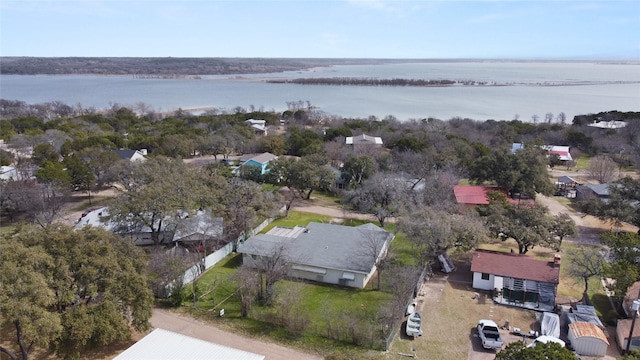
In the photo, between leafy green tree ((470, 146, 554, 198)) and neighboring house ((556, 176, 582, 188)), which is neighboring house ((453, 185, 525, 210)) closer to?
leafy green tree ((470, 146, 554, 198))

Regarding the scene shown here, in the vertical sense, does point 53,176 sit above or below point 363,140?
above

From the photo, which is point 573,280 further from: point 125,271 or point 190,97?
point 190,97

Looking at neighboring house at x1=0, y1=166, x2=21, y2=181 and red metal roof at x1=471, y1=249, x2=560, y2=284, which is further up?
neighboring house at x1=0, y1=166, x2=21, y2=181

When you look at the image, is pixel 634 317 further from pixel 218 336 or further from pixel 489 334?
pixel 218 336

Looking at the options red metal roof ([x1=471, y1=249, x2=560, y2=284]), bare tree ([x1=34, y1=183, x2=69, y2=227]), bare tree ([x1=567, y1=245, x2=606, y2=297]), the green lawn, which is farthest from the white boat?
bare tree ([x1=34, y1=183, x2=69, y2=227])

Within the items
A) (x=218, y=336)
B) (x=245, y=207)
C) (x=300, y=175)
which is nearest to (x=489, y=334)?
(x=218, y=336)

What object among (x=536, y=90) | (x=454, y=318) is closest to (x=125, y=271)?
(x=454, y=318)
